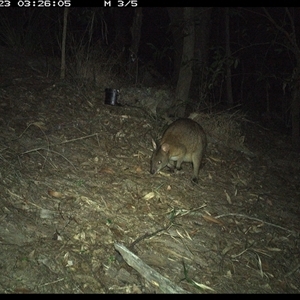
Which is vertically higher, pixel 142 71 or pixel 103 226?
pixel 142 71

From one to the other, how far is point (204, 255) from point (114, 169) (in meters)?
2.07

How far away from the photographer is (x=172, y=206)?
5.14 metres

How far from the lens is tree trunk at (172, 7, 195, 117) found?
301 inches

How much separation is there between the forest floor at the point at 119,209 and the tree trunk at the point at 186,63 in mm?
766

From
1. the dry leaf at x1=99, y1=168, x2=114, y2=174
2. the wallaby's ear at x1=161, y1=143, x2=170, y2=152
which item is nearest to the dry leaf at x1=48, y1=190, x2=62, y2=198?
the dry leaf at x1=99, y1=168, x2=114, y2=174

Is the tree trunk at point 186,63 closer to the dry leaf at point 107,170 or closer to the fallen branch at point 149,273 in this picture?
the dry leaf at point 107,170

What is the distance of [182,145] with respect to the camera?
20.9 feet

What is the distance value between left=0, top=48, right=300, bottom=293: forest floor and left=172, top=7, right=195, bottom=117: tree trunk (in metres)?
0.77

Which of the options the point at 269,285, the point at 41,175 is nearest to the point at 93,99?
the point at 41,175

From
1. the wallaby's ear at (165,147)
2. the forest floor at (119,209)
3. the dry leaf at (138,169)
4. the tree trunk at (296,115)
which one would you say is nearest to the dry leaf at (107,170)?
the forest floor at (119,209)

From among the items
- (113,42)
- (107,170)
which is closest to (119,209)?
(107,170)

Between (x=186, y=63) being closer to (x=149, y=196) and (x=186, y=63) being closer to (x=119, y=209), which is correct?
(x=149, y=196)

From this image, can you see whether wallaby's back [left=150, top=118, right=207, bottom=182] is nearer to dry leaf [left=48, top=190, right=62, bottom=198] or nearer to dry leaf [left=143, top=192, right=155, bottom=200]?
dry leaf [left=143, top=192, right=155, bottom=200]

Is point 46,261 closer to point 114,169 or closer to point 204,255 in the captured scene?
point 204,255
